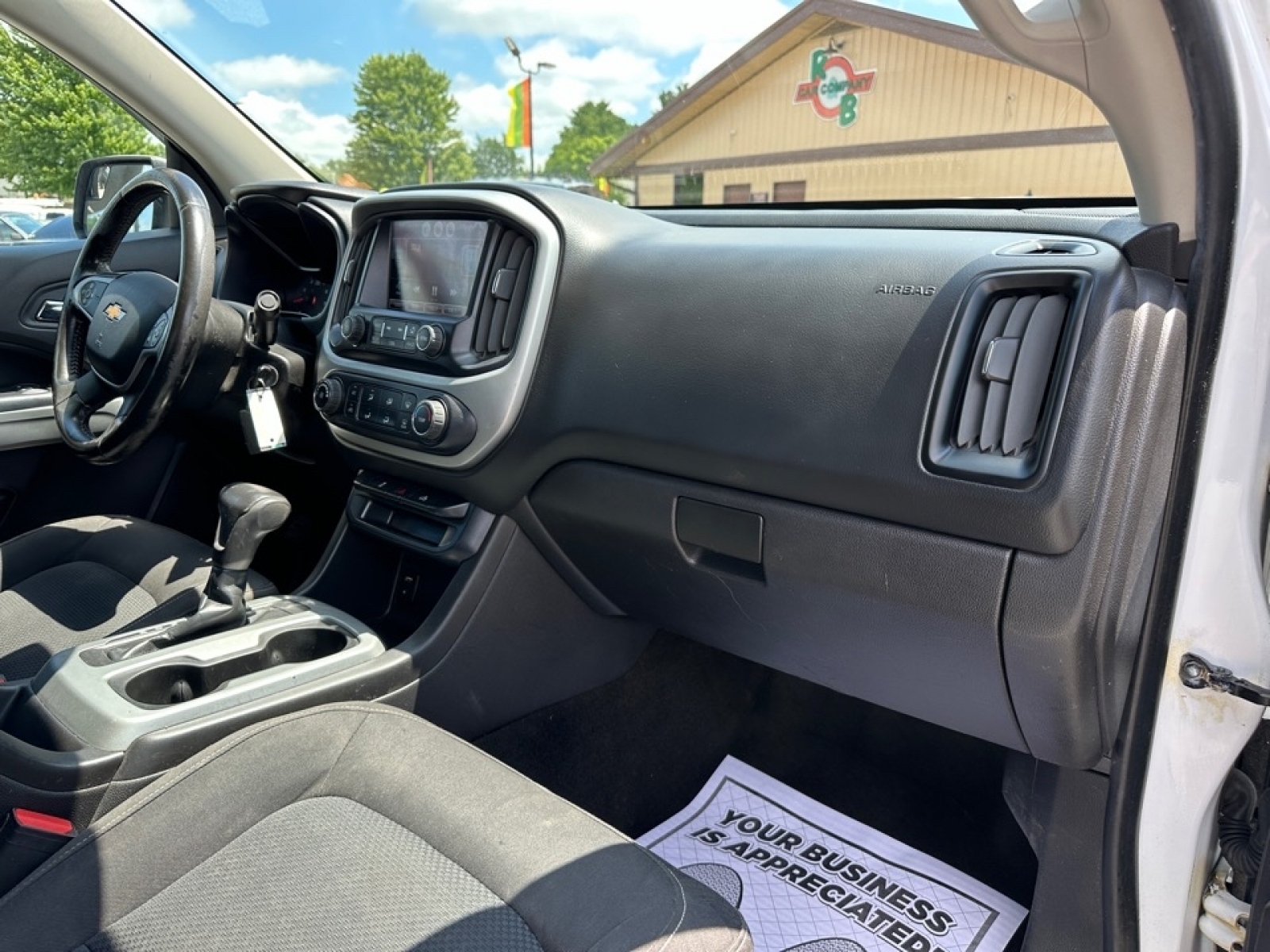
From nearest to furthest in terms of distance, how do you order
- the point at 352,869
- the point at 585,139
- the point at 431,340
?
1. the point at 352,869
2. the point at 431,340
3. the point at 585,139

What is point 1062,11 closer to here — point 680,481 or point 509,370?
point 680,481

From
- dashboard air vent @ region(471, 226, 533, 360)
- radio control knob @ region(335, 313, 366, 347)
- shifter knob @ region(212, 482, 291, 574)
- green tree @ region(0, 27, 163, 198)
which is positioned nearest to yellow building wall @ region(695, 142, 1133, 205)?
dashboard air vent @ region(471, 226, 533, 360)

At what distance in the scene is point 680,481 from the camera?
1.32 metres

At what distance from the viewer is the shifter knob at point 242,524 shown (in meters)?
1.49

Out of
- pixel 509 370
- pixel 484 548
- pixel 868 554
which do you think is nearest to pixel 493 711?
pixel 484 548

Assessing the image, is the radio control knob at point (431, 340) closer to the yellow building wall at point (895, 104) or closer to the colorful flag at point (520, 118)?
the yellow building wall at point (895, 104)

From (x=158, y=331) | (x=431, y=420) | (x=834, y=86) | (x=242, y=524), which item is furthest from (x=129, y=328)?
(x=834, y=86)

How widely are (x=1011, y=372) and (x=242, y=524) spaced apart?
111cm

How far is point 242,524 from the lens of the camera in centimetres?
149

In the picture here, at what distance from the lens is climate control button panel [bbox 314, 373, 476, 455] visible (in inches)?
59.2

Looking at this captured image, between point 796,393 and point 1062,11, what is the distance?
46 cm

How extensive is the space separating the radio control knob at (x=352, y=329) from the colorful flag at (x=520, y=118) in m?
0.57

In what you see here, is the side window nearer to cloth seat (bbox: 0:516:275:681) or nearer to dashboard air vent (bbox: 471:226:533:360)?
cloth seat (bbox: 0:516:275:681)

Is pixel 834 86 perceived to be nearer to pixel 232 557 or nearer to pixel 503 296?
pixel 503 296
